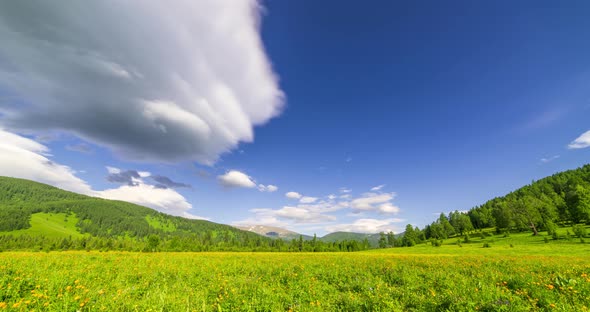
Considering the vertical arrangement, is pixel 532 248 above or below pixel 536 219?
below

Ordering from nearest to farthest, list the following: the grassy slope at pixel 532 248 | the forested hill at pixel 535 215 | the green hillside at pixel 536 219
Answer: the grassy slope at pixel 532 248 → the green hillside at pixel 536 219 → the forested hill at pixel 535 215

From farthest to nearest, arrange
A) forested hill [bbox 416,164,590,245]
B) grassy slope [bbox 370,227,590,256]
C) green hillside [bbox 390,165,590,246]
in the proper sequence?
forested hill [bbox 416,164,590,245] < green hillside [bbox 390,165,590,246] < grassy slope [bbox 370,227,590,256]

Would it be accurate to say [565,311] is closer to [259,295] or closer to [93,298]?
[259,295]

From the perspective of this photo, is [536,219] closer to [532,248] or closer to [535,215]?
[535,215]

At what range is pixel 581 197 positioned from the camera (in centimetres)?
7188

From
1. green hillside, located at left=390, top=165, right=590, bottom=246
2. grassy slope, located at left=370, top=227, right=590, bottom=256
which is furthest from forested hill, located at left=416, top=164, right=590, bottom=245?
grassy slope, located at left=370, top=227, right=590, bottom=256

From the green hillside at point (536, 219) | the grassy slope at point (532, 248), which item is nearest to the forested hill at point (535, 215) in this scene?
the green hillside at point (536, 219)

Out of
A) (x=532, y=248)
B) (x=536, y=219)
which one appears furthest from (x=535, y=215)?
(x=532, y=248)

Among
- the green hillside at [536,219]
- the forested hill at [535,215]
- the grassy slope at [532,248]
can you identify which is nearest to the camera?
the grassy slope at [532,248]

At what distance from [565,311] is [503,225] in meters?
121

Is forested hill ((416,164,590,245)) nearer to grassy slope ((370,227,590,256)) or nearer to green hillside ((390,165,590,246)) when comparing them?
green hillside ((390,165,590,246))

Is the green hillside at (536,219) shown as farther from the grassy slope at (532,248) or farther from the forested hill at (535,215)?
the grassy slope at (532,248)

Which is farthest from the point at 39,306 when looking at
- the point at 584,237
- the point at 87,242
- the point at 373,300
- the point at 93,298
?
the point at 87,242

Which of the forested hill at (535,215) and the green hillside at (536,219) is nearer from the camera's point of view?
the green hillside at (536,219)
